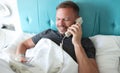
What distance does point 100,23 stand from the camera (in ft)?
5.10

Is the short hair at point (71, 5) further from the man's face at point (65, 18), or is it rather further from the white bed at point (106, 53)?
the white bed at point (106, 53)

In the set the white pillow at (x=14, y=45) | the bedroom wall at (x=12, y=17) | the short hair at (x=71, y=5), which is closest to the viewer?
the short hair at (x=71, y=5)

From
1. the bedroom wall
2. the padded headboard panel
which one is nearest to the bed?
the padded headboard panel

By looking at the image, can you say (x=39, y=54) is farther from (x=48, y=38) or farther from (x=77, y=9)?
(x=77, y=9)

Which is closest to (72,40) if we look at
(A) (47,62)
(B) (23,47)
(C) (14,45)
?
(A) (47,62)

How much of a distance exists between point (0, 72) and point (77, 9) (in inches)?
30.4

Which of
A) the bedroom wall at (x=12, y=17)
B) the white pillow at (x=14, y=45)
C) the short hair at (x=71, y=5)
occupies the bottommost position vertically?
the white pillow at (x=14, y=45)

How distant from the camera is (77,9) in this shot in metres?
1.53

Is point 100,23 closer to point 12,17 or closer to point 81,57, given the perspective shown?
point 81,57

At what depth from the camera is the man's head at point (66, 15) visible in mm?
1496

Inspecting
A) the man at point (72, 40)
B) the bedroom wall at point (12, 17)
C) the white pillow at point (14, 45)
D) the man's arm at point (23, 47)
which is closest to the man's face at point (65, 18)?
the man at point (72, 40)

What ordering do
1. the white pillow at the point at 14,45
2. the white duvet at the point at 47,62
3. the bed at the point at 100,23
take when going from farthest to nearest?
the white pillow at the point at 14,45 < the bed at the point at 100,23 < the white duvet at the point at 47,62

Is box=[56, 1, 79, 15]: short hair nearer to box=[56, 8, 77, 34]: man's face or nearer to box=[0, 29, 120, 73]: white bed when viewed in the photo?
box=[56, 8, 77, 34]: man's face

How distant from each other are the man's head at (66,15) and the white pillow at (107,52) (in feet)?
0.86
